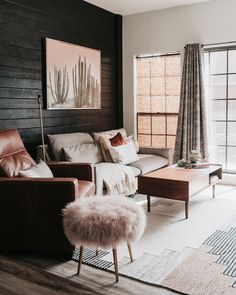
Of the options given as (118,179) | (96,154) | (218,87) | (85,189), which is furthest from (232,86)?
(85,189)

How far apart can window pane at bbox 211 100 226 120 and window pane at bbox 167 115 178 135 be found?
57cm

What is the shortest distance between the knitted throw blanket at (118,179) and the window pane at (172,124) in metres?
1.61

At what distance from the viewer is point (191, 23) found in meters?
5.20

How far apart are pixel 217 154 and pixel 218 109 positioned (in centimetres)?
68

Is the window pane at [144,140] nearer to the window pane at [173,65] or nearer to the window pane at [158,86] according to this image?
the window pane at [158,86]

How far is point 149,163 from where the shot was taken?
4648mm

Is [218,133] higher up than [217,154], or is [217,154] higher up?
[218,133]

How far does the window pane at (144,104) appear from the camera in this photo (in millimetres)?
5775

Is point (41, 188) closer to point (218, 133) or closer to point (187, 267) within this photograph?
point (187, 267)

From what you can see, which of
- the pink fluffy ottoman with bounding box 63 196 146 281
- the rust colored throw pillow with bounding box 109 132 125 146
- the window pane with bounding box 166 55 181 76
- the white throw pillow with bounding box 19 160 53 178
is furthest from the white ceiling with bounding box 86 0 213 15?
the pink fluffy ottoman with bounding box 63 196 146 281

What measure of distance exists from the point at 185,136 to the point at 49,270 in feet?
10.7

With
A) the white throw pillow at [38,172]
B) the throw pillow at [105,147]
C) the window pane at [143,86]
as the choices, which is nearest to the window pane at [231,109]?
the window pane at [143,86]

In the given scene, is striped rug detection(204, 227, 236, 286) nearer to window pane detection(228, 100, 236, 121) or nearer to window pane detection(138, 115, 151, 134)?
window pane detection(228, 100, 236, 121)

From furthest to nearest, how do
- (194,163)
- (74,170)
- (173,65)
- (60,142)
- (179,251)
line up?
(173,65), (194,163), (60,142), (74,170), (179,251)
